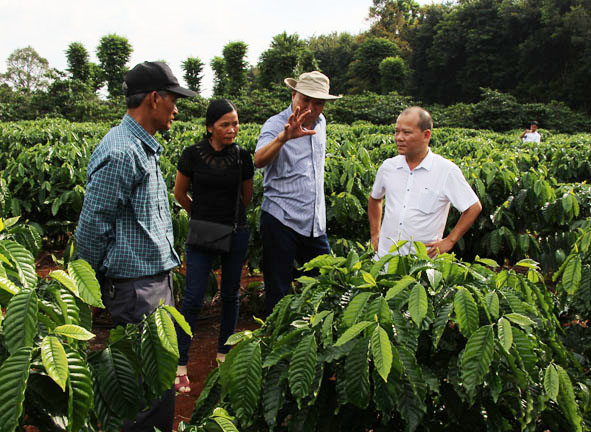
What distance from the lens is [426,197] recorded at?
10.4 feet

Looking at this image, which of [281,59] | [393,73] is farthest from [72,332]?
[393,73]

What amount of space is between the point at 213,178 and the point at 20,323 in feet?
8.06

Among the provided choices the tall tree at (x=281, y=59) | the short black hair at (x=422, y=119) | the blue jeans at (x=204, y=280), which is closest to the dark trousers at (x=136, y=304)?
the blue jeans at (x=204, y=280)

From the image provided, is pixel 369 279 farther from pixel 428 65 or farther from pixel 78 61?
pixel 428 65

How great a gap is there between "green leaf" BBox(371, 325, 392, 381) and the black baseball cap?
1.62 m

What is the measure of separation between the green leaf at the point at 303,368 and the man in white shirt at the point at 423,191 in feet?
5.85

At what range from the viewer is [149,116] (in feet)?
8.14


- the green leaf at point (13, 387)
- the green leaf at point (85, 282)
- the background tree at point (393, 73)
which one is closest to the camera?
the green leaf at point (13, 387)

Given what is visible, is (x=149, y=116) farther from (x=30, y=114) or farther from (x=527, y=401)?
(x=30, y=114)

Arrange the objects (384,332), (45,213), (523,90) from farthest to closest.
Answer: (523,90) → (45,213) → (384,332)

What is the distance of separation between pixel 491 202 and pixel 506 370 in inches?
124

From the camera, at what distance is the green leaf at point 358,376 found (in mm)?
1381

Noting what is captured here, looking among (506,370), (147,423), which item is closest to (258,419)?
(506,370)

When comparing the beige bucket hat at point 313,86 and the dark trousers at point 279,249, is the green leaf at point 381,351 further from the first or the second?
the beige bucket hat at point 313,86
